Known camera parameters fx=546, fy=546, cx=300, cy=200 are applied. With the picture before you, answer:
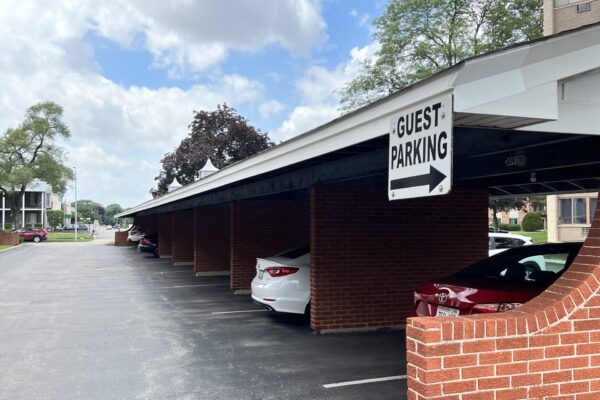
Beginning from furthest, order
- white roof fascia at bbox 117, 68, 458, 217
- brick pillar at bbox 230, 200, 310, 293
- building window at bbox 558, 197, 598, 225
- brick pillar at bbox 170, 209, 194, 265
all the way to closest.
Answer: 1. building window at bbox 558, 197, 598, 225
2. brick pillar at bbox 170, 209, 194, 265
3. brick pillar at bbox 230, 200, 310, 293
4. white roof fascia at bbox 117, 68, 458, 217

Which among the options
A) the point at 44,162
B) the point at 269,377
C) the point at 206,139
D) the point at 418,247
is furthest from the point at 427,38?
the point at 44,162

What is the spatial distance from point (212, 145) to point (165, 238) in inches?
743

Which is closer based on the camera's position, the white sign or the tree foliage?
the white sign

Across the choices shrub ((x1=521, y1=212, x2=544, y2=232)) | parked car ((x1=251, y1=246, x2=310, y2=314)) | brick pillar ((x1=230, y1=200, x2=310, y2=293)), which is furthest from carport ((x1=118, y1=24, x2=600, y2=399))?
shrub ((x1=521, y1=212, x2=544, y2=232))

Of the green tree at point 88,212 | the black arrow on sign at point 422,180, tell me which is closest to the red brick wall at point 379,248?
the black arrow on sign at point 422,180

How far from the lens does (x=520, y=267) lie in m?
6.30

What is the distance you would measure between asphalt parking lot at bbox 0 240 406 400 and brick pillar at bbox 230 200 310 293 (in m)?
1.06

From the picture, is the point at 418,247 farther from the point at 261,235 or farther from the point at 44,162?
the point at 44,162

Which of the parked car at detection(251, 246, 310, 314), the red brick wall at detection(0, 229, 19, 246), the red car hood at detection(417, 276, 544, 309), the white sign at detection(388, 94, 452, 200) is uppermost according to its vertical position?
the white sign at detection(388, 94, 452, 200)

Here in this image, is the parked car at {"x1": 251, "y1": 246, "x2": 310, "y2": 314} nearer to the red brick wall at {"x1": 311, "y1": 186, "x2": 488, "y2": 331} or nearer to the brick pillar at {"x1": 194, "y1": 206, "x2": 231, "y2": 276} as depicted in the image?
the red brick wall at {"x1": 311, "y1": 186, "x2": 488, "y2": 331}

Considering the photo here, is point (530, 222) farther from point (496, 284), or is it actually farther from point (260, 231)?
point (496, 284)

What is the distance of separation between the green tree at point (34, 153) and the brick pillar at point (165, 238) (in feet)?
131

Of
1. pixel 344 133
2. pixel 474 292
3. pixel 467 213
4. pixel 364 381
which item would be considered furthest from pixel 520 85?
pixel 467 213

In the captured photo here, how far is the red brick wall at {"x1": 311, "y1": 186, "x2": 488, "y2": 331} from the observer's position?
906cm
